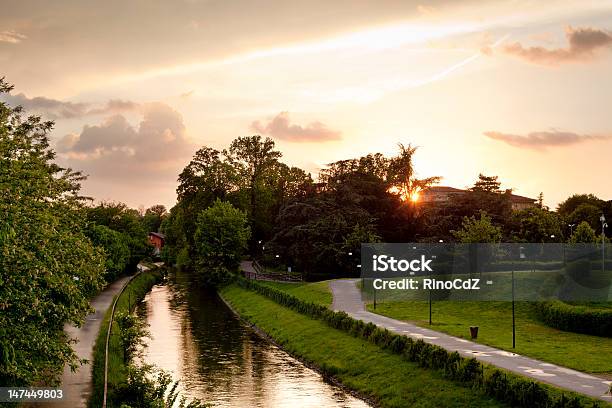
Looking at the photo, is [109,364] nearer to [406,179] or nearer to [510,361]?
[510,361]

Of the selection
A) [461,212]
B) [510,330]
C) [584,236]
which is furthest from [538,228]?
[510,330]

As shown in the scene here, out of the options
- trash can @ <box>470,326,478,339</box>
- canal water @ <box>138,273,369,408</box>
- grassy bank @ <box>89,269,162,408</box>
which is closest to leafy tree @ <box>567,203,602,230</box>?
canal water @ <box>138,273,369,408</box>

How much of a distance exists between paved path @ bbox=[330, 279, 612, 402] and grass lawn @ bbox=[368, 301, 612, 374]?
127cm

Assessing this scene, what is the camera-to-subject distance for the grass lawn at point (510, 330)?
4341 cm

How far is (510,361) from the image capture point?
4169 cm

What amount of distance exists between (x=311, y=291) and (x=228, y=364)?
1425 inches

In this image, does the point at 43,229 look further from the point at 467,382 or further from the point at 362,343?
the point at 362,343

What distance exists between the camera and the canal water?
4262 cm

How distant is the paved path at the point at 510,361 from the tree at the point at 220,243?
51.7 meters

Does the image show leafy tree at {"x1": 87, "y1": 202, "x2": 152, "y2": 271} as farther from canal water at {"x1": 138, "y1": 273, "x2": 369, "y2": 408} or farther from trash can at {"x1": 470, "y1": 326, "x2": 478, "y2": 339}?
trash can at {"x1": 470, "y1": 326, "x2": 478, "y2": 339}

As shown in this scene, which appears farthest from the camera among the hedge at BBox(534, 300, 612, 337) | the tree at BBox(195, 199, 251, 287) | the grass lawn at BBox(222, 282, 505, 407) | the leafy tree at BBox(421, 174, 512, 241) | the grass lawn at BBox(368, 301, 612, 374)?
the tree at BBox(195, 199, 251, 287)

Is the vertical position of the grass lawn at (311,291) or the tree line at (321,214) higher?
the tree line at (321,214)

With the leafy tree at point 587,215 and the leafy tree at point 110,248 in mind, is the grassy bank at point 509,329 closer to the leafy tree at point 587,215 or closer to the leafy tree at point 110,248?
the leafy tree at point 110,248

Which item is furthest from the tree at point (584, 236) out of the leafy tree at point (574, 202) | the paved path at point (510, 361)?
the leafy tree at point (574, 202)
